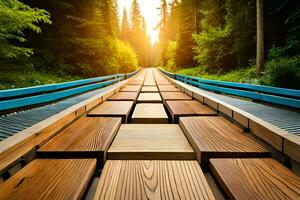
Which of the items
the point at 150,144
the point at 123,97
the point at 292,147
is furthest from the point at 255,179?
the point at 123,97

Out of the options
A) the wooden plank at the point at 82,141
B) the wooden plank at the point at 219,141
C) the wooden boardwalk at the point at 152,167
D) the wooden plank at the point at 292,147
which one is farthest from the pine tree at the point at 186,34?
the wooden plank at the point at 292,147

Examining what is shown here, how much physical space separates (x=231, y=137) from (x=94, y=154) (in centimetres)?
125

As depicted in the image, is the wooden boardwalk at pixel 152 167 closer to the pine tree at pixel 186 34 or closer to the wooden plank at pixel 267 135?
the wooden plank at pixel 267 135

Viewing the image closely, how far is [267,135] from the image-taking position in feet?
5.23

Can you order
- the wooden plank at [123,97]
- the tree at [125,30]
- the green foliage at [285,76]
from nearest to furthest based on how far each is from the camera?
the wooden plank at [123,97]
the green foliage at [285,76]
the tree at [125,30]

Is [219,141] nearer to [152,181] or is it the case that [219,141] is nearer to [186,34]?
[152,181]

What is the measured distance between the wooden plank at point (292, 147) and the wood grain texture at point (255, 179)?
10 centimetres

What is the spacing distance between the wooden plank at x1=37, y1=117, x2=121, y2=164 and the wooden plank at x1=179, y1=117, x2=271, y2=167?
77cm

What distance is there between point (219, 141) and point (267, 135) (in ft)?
1.24

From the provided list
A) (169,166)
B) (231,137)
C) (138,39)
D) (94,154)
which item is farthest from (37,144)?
(138,39)

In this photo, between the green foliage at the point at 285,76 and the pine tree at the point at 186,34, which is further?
the pine tree at the point at 186,34

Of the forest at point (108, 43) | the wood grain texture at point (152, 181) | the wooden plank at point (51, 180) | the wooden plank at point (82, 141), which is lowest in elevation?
the wood grain texture at point (152, 181)

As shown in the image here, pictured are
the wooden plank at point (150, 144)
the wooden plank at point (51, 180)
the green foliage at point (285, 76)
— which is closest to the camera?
the wooden plank at point (51, 180)

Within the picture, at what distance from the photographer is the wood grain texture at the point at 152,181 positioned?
3.52 ft
